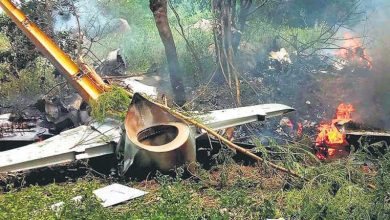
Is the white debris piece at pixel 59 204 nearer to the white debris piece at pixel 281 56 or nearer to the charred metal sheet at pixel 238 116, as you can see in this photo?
the charred metal sheet at pixel 238 116

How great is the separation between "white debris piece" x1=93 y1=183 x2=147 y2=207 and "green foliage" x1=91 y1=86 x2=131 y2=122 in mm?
1653

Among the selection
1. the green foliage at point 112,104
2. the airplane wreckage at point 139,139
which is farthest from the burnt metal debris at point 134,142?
the green foliage at point 112,104

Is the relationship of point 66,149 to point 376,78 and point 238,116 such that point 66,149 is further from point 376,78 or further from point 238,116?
point 376,78

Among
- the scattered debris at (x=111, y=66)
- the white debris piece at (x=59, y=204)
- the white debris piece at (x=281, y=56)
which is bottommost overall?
the white debris piece at (x=59, y=204)

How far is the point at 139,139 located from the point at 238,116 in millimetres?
1815

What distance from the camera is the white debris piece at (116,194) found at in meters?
6.02

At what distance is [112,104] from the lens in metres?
7.94

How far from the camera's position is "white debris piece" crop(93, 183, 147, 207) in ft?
19.8

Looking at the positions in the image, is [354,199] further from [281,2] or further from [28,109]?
[281,2]

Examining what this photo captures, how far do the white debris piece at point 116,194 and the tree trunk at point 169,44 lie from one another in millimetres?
4242

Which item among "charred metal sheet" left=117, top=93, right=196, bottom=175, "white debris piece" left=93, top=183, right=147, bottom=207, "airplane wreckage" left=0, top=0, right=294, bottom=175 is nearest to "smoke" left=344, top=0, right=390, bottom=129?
"airplane wreckage" left=0, top=0, right=294, bottom=175

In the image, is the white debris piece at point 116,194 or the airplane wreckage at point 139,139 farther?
the airplane wreckage at point 139,139

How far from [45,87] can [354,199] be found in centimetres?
973

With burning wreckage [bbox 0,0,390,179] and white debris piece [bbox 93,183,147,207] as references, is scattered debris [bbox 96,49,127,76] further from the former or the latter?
white debris piece [bbox 93,183,147,207]
